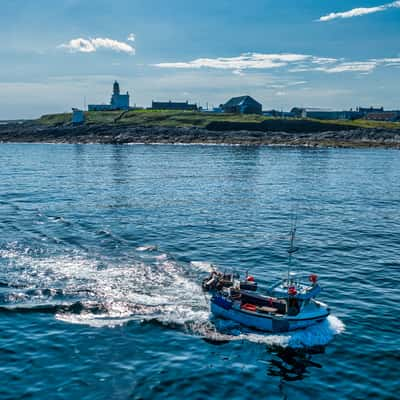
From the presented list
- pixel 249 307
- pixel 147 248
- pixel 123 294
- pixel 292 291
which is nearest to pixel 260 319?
pixel 249 307

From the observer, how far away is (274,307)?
118 feet

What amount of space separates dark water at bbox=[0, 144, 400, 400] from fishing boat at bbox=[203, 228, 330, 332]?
2.70 ft

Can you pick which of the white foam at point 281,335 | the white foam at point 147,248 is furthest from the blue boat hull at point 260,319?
the white foam at point 147,248

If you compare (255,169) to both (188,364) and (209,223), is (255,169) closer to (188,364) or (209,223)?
(209,223)

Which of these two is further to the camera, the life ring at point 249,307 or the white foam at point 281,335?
the life ring at point 249,307

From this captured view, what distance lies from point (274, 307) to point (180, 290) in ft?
28.3

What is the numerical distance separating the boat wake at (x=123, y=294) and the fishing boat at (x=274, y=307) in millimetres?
622

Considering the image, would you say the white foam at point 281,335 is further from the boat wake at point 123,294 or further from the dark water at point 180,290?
the dark water at point 180,290

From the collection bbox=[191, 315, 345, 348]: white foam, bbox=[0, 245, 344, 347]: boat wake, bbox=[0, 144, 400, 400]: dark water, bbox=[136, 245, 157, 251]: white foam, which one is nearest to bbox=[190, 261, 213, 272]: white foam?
bbox=[0, 245, 344, 347]: boat wake

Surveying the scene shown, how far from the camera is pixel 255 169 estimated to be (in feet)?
400

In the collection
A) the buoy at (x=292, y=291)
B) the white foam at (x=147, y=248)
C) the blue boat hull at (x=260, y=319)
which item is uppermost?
the buoy at (x=292, y=291)

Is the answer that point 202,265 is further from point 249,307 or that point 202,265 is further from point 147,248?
point 249,307

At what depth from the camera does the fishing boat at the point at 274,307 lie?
34.0 m

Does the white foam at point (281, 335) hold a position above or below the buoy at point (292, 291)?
below
